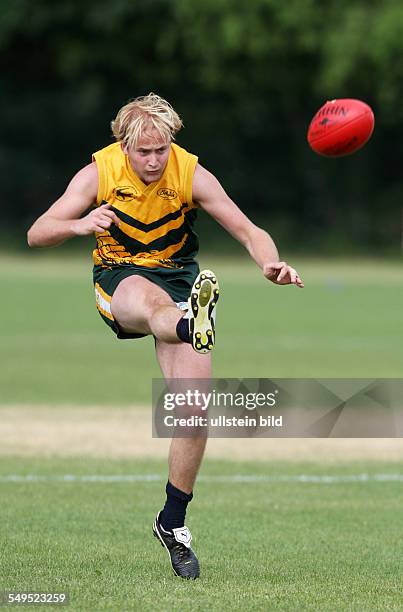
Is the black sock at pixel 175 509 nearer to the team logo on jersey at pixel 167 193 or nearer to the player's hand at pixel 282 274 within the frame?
the player's hand at pixel 282 274

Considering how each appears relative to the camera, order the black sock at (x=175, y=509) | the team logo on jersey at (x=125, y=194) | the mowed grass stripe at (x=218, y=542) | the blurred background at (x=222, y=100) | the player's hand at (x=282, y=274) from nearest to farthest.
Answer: the mowed grass stripe at (x=218, y=542), the player's hand at (x=282, y=274), the black sock at (x=175, y=509), the team logo on jersey at (x=125, y=194), the blurred background at (x=222, y=100)

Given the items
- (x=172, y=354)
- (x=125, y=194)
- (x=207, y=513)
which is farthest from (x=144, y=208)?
(x=207, y=513)

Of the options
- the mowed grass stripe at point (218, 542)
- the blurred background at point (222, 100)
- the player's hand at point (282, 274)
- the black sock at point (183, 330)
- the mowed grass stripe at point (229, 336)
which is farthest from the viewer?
the blurred background at point (222, 100)

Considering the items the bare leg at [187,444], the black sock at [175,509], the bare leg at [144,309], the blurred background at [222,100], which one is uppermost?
the blurred background at [222,100]

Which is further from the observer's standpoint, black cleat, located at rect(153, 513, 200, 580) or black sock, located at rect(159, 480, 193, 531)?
black sock, located at rect(159, 480, 193, 531)

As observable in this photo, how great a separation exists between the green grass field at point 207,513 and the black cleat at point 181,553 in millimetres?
88

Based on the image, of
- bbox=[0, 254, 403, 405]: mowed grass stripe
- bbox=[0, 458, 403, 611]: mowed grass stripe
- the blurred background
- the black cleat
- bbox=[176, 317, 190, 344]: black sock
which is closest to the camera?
bbox=[0, 458, 403, 611]: mowed grass stripe

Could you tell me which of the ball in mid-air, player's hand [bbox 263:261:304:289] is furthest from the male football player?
the ball in mid-air

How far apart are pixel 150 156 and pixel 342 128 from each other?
1445 millimetres

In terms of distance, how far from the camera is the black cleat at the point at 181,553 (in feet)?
19.3

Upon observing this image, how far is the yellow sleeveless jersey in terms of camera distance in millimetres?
6180

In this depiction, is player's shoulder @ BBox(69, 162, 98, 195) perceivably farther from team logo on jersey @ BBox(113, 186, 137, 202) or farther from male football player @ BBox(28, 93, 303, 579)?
team logo on jersey @ BBox(113, 186, 137, 202)

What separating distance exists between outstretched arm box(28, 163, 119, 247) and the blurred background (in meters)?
32.0

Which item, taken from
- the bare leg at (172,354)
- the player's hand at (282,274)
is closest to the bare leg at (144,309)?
→ the bare leg at (172,354)
